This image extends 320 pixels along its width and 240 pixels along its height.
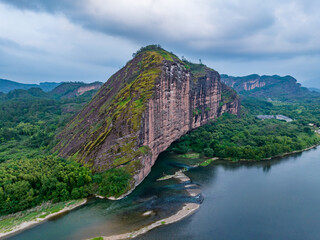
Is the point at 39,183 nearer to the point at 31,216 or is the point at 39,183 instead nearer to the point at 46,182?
the point at 46,182

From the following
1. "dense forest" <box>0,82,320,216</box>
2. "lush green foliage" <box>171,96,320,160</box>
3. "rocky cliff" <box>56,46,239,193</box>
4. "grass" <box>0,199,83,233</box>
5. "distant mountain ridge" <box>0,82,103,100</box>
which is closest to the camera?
"grass" <box>0,199,83,233</box>

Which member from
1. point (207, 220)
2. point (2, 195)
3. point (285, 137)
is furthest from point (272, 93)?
point (2, 195)

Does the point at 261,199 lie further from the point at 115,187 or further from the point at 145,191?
the point at 115,187

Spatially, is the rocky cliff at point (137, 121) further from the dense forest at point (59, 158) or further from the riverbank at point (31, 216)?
the riverbank at point (31, 216)

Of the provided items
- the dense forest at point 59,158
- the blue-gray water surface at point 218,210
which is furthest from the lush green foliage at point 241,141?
the blue-gray water surface at point 218,210

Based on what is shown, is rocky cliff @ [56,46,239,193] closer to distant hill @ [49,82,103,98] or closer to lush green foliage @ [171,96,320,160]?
lush green foliage @ [171,96,320,160]

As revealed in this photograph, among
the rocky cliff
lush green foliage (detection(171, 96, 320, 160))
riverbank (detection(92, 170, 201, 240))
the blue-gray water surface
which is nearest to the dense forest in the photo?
lush green foliage (detection(171, 96, 320, 160))

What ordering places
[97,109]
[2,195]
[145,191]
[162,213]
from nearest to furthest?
1. [2,195]
2. [162,213]
3. [145,191]
4. [97,109]
